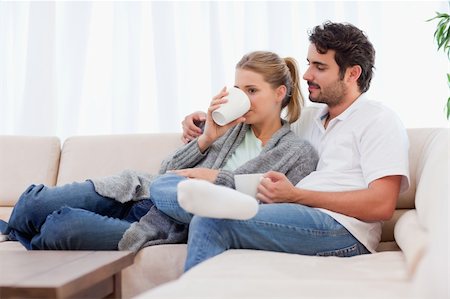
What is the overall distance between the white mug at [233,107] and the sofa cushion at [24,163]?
848mm

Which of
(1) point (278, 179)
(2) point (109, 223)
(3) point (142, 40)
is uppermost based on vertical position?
(3) point (142, 40)

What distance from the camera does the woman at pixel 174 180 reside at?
199 cm

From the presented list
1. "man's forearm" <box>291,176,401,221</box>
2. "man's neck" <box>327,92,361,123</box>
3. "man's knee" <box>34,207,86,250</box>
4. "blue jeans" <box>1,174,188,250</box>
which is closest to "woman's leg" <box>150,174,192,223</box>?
"blue jeans" <box>1,174,188,250</box>

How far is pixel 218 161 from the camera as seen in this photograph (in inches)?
89.7

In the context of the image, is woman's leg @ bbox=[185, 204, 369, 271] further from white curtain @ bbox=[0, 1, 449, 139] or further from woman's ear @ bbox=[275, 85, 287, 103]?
white curtain @ bbox=[0, 1, 449, 139]

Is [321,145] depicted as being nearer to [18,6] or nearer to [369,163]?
[369,163]

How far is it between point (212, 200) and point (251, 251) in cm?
30

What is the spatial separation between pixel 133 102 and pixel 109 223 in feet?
5.39

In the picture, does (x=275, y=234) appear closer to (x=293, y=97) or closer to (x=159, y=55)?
(x=293, y=97)

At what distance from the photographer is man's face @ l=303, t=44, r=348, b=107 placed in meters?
2.19

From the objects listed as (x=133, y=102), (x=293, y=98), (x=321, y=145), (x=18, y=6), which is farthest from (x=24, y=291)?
(x=18, y=6)

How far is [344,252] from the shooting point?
1.87 m

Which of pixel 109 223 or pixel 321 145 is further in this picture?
pixel 321 145

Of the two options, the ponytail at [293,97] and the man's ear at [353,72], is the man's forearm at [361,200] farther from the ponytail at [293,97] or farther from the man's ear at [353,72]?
the ponytail at [293,97]
